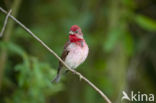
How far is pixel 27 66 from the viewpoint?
471 centimetres

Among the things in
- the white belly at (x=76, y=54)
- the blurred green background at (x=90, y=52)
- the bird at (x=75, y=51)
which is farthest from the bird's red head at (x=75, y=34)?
the blurred green background at (x=90, y=52)

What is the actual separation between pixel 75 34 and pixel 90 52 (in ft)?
4.94

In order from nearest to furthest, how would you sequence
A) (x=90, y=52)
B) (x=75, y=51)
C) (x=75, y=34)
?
(x=75, y=34), (x=75, y=51), (x=90, y=52)

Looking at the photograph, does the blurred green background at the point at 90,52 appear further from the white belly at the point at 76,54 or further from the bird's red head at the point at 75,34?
the bird's red head at the point at 75,34

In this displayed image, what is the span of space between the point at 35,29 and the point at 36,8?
357 millimetres

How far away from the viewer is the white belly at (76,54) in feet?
14.7

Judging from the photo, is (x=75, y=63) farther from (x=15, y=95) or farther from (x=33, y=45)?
(x=33, y=45)

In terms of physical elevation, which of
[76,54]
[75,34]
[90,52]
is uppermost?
[75,34]

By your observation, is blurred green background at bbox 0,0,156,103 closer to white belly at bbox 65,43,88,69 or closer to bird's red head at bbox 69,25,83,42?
white belly at bbox 65,43,88,69

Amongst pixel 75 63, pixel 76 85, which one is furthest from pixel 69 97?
pixel 75 63

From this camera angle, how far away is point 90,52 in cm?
554

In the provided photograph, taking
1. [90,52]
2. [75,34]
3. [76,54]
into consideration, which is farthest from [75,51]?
[90,52]

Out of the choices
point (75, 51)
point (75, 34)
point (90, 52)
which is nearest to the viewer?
point (75, 34)

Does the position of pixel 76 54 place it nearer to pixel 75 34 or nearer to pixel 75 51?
pixel 75 51
